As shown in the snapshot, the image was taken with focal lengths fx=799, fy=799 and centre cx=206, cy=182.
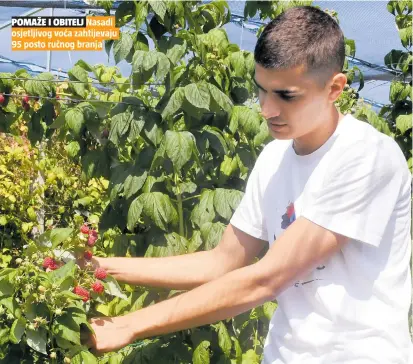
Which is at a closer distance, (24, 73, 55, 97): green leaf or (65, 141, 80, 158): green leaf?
(65, 141, 80, 158): green leaf

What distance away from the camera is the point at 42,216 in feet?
17.2

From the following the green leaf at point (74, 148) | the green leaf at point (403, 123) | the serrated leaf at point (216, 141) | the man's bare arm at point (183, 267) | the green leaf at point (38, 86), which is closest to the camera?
the man's bare arm at point (183, 267)

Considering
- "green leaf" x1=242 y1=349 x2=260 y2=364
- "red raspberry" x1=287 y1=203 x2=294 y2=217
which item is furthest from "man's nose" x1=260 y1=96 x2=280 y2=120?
"green leaf" x1=242 y1=349 x2=260 y2=364

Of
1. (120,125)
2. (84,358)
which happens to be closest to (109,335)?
(84,358)

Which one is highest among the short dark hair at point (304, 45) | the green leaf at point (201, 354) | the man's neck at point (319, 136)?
the short dark hair at point (304, 45)

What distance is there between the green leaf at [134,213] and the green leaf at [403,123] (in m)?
2.45

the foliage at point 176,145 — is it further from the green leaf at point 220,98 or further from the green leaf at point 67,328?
the green leaf at point 67,328

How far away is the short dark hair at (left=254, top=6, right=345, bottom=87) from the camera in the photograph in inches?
60.6

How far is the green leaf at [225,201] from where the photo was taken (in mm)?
2746

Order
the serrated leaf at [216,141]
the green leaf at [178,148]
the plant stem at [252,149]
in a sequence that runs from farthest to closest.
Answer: the plant stem at [252,149] < the serrated leaf at [216,141] < the green leaf at [178,148]

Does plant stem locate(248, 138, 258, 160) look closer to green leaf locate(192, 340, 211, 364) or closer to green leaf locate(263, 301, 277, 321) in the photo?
green leaf locate(263, 301, 277, 321)

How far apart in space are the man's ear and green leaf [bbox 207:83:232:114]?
1.21 meters

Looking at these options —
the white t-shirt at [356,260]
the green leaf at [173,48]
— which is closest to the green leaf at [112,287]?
the white t-shirt at [356,260]

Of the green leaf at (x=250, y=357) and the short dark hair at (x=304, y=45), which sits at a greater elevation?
the short dark hair at (x=304, y=45)
